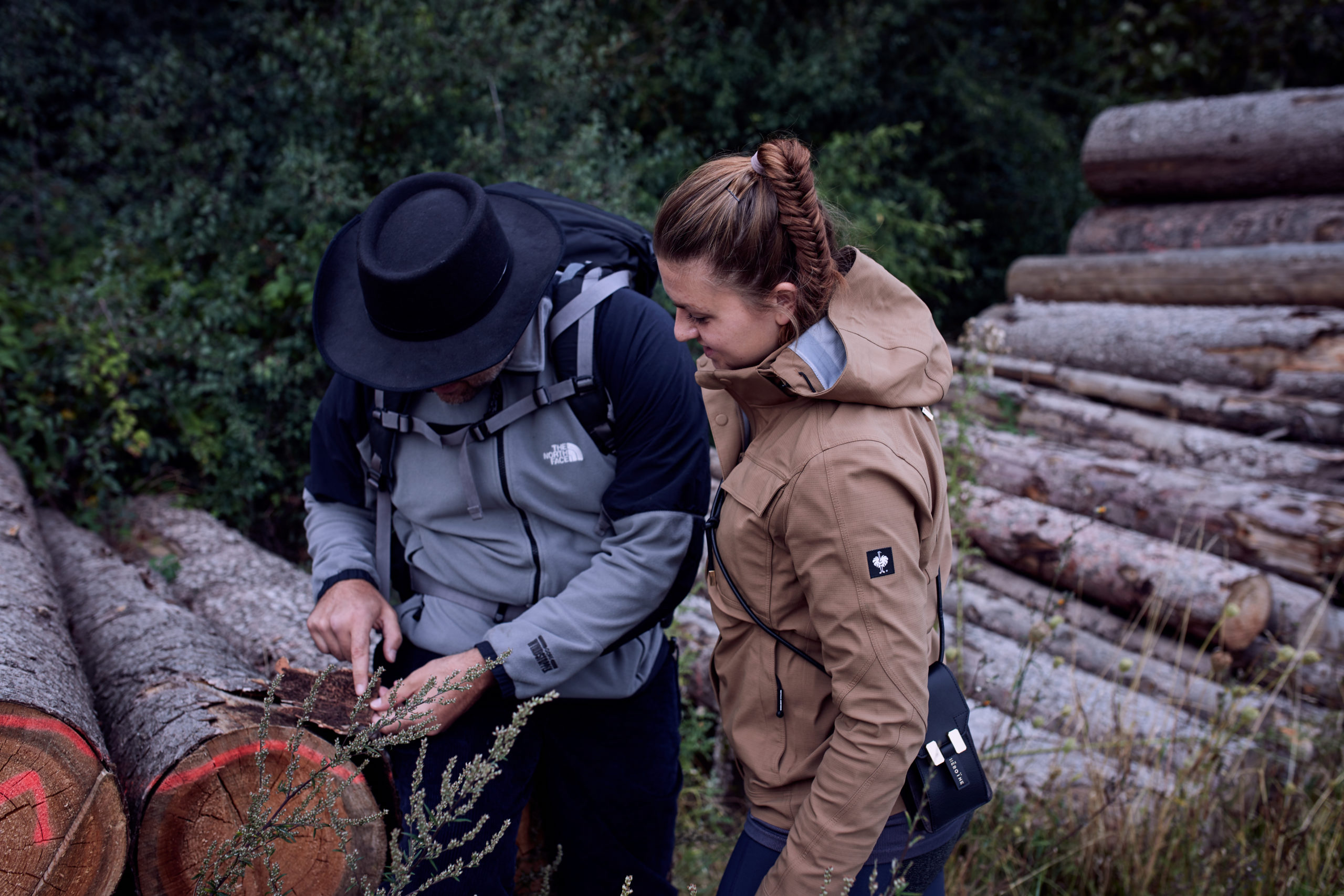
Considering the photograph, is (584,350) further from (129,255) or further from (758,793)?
(129,255)

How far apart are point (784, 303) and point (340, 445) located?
3.79 feet

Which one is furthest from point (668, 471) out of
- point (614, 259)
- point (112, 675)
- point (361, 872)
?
point (112, 675)

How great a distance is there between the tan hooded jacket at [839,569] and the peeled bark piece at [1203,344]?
11.9 feet

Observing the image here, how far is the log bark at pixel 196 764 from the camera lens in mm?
1757

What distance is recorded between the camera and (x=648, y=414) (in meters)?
1.87

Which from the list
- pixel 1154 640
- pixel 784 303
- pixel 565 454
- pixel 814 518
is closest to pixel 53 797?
pixel 565 454

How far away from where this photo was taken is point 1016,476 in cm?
515

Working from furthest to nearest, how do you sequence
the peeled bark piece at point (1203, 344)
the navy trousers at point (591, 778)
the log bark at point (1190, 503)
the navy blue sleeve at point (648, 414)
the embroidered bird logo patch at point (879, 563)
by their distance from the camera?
the peeled bark piece at point (1203, 344) < the log bark at point (1190, 503) < the navy trousers at point (591, 778) < the navy blue sleeve at point (648, 414) < the embroidered bird logo patch at point (879, 563)

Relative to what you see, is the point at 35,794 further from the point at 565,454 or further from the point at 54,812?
the point at 565,454

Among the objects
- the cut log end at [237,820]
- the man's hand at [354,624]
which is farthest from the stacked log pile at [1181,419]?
the cut log end at [237,820]

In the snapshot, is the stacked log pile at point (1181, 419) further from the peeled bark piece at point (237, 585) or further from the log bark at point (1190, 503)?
the peeled bark piece at point (237, 585)

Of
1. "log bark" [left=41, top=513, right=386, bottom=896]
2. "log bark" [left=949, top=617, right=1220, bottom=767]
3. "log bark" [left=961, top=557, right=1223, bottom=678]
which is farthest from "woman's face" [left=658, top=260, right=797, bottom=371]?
"log bark" [left=961, top=557, right=1223, bottom=678]

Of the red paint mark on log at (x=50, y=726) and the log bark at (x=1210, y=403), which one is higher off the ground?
the red paint mark on log at (x=50, y=726)

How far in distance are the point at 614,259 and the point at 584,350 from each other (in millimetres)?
322
